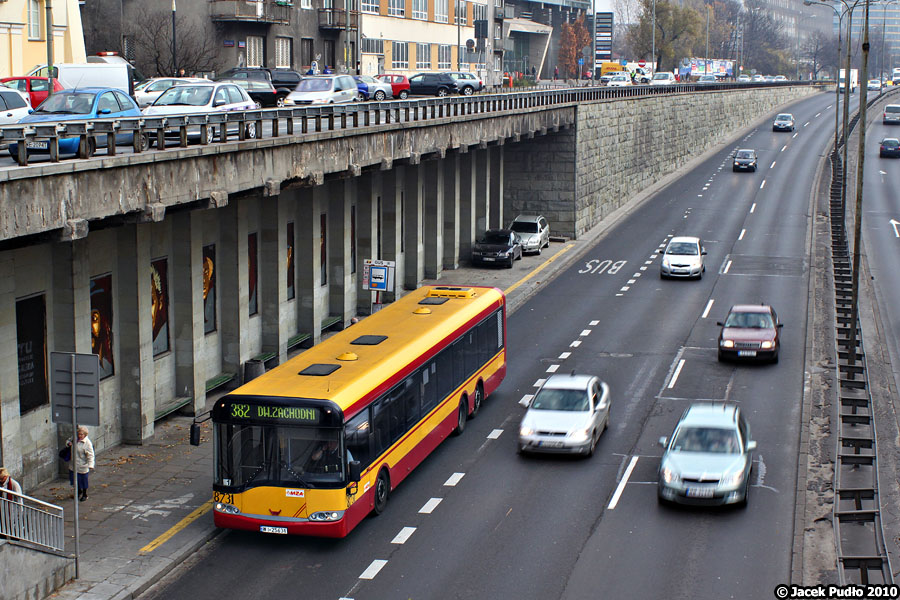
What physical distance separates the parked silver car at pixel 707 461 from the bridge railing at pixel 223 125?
11507 mm

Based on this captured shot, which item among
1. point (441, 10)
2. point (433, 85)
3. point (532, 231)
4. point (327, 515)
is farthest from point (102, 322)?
point (441, 10)

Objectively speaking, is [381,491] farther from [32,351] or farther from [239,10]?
[239,10]

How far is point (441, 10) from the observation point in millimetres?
94188

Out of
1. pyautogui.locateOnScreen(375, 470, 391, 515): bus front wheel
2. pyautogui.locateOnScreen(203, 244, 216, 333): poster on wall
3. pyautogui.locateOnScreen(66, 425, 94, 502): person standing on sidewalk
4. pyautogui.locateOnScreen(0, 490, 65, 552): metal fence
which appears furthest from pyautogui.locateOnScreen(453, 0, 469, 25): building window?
pyautogui.locateOnScreen(0, 490, 65, 552): metal fence

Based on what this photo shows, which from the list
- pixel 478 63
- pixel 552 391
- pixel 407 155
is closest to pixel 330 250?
pixel 407 155

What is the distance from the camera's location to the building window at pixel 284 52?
70.3 m

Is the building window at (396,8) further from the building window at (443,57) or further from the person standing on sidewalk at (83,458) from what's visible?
the person standing on sidewalk at (83,458)

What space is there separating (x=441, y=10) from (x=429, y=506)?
78.3m

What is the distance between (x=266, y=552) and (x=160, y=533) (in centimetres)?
189

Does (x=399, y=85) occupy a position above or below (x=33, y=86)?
above

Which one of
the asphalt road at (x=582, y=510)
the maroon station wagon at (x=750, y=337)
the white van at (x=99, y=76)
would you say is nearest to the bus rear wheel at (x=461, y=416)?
the asphalt road at (x=582, y=510)

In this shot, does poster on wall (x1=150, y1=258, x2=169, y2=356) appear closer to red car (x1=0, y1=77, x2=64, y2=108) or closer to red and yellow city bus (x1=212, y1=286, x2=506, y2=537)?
red and yellow city bus (x1=212, y1=286, x2=506, y2=537)

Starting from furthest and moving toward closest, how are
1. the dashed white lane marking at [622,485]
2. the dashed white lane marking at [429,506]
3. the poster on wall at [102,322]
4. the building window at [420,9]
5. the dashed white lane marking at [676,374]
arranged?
the building window at [420,9] < the dashed white lane marking at [676,374] < the poster on wall at [102,322] < the dashed white lane marking at [622,485] < the dashed white lane marking at [429,506]

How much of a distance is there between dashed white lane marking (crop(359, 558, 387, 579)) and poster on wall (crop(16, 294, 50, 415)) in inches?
310
